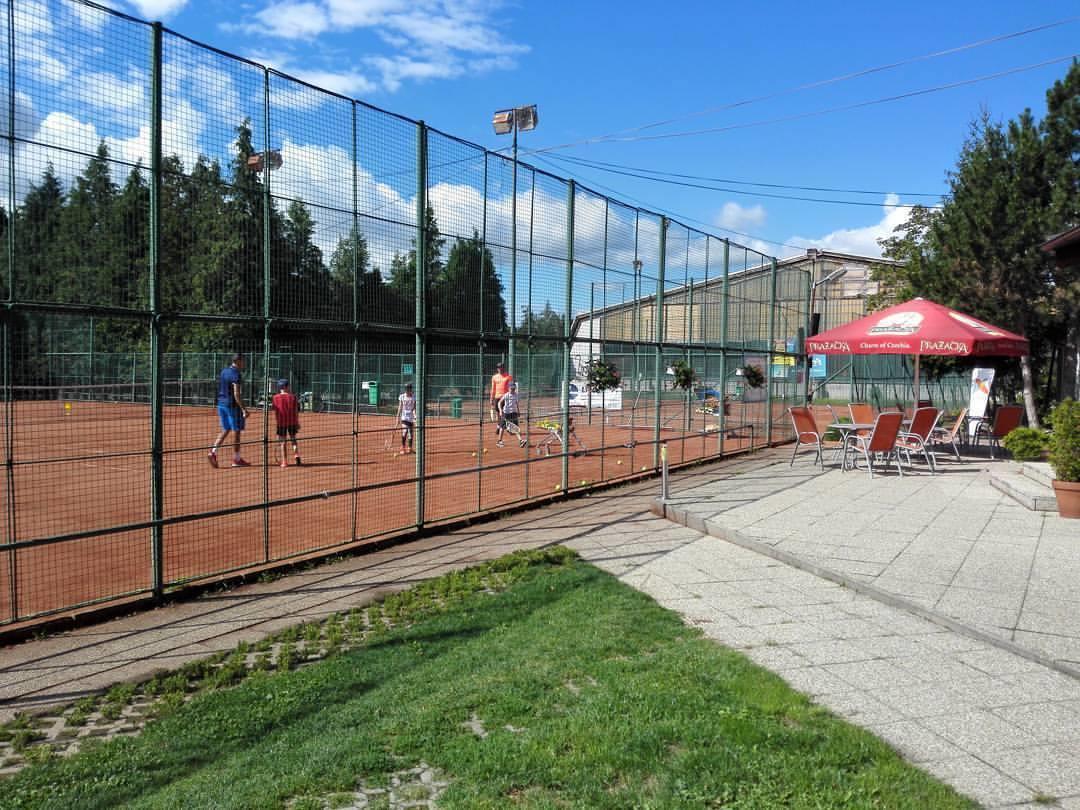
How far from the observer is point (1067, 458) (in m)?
9.30

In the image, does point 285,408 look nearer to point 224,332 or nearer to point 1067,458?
point 224,332

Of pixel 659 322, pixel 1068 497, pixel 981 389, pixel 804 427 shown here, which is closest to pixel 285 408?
pixel 659 322

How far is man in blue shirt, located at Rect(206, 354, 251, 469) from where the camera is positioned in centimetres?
740

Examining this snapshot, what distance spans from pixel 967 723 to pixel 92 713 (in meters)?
4.17

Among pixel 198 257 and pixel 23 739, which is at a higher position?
pixel 198 257

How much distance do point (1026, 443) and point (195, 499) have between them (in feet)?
41.0

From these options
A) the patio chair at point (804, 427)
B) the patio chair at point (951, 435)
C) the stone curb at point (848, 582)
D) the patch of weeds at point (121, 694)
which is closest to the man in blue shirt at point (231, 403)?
the patch of weeds at point (121, 694)

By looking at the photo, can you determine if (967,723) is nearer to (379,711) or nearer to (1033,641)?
(1033,641)

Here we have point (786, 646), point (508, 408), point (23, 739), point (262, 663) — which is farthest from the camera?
point (508, 408)

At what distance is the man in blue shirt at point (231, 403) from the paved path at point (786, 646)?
1665 millimetres

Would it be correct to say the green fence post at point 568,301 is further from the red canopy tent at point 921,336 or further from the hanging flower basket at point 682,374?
the red canopy tent at point 921,336

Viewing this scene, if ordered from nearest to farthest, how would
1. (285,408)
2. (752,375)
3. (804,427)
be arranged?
(285,408) < (804,427) < (752,375)

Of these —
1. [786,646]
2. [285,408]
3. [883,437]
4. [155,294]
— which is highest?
[155,294]

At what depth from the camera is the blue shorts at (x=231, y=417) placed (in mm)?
9266
